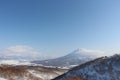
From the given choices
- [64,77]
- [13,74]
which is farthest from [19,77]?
[64,77]

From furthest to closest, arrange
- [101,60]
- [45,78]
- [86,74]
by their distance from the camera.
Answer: [45,78] < [101,60] < [86,74]

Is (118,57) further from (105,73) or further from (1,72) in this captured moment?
(1,72)

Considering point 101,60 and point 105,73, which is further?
point 101,60

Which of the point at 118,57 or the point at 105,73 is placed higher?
the point at 118,57

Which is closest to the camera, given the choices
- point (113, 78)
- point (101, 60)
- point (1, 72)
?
point (113, 78)

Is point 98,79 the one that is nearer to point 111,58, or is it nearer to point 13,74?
point 111,58

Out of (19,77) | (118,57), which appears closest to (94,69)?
(118,57)
